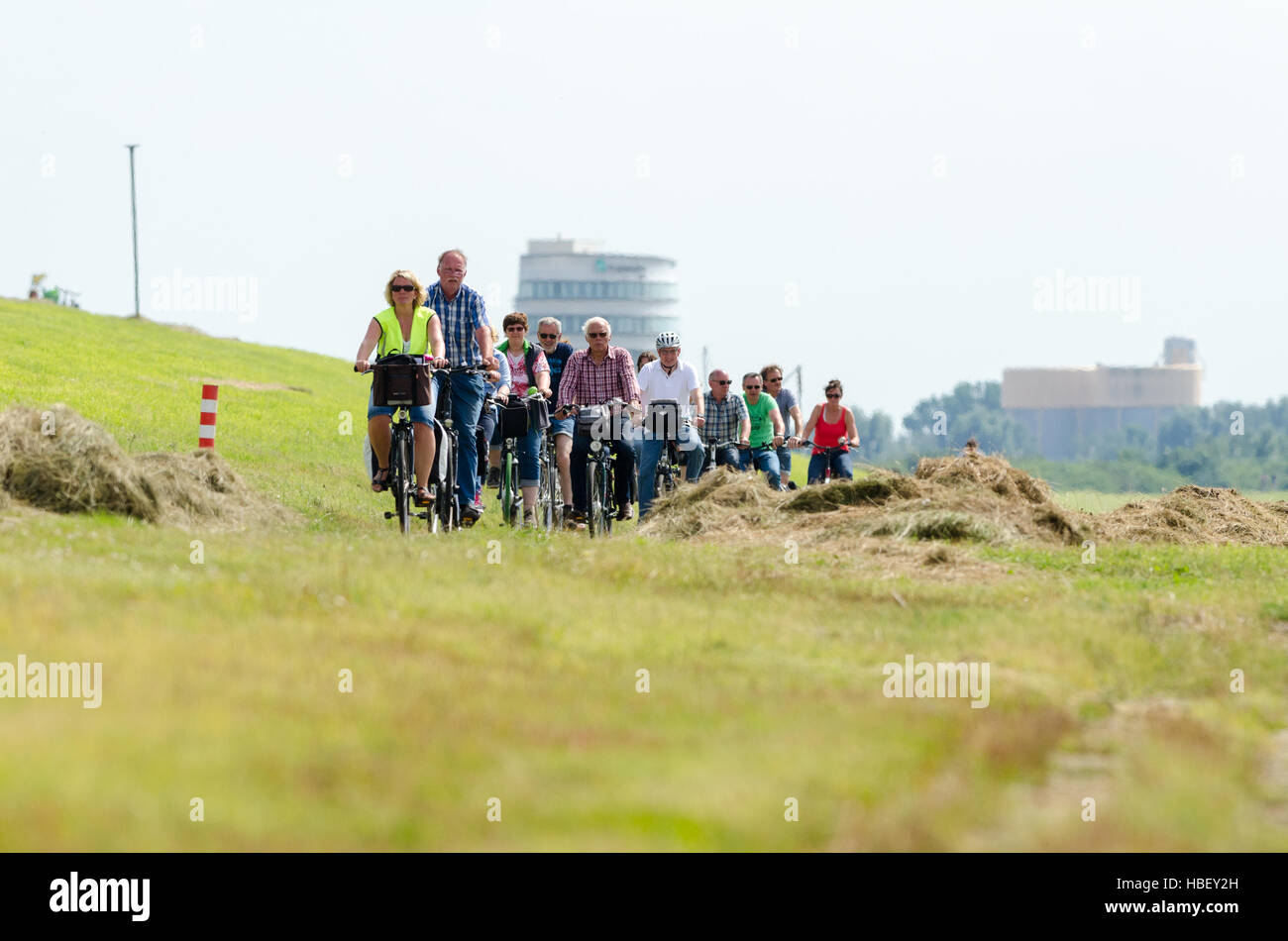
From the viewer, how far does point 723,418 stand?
2062 centimetres

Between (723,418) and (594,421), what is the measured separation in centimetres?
379

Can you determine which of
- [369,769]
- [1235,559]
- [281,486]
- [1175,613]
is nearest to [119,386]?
[281,486]

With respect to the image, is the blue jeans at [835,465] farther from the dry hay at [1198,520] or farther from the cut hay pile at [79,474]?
the cut hay pile at [79,474]

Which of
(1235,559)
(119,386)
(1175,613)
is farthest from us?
(119,386)

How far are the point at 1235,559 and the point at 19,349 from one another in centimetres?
2850

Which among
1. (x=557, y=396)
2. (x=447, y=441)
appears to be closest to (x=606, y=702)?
(x=447, y=441)

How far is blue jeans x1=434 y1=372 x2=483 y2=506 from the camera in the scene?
15.2m

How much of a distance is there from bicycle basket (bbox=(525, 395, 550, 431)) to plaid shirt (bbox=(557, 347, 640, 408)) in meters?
0.23

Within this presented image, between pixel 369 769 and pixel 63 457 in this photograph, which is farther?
pixel 63 457

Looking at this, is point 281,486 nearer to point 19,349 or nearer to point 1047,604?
point 1047,604

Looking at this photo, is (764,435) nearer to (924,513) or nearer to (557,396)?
(557,396)

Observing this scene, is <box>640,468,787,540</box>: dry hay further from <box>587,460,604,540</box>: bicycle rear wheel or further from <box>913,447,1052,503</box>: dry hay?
<box>913,447,1052,503</box>: dry hay
